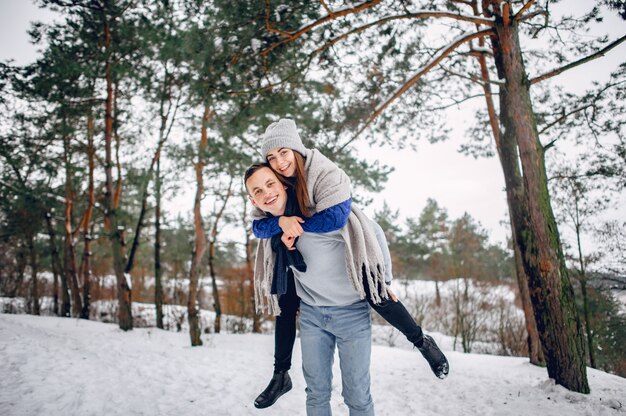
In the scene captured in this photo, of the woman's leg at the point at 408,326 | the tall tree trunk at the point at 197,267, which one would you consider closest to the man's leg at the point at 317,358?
the woman's leg at the point at 408,326

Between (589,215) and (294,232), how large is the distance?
33.0 feet

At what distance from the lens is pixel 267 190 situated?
1.76 metres

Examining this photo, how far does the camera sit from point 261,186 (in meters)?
1.76

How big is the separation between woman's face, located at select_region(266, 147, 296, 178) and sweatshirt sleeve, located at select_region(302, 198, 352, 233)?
12.0 inches

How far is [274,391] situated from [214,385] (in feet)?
9.44

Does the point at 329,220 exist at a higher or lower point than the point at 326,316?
higher

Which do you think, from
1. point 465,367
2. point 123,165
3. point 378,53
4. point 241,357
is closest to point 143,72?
point 123,165

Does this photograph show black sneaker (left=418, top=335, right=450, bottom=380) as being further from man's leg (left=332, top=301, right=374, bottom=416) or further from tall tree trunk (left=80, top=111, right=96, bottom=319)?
tall tree trunk (left=80, top=111, right=96, bottom=319)

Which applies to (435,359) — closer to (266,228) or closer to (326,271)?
(326,271)

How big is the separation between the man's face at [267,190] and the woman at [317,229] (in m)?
0.08

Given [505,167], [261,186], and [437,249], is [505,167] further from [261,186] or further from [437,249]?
[437,249]

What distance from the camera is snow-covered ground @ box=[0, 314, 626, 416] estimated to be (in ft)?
10.7

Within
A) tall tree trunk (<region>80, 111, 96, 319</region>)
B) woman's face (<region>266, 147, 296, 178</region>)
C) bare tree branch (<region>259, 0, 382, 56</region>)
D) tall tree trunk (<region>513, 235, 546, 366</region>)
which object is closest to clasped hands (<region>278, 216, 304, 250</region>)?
woman's face (<region>266, 147, 296, 178</region>)

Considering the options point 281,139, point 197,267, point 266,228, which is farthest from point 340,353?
point 197,267
